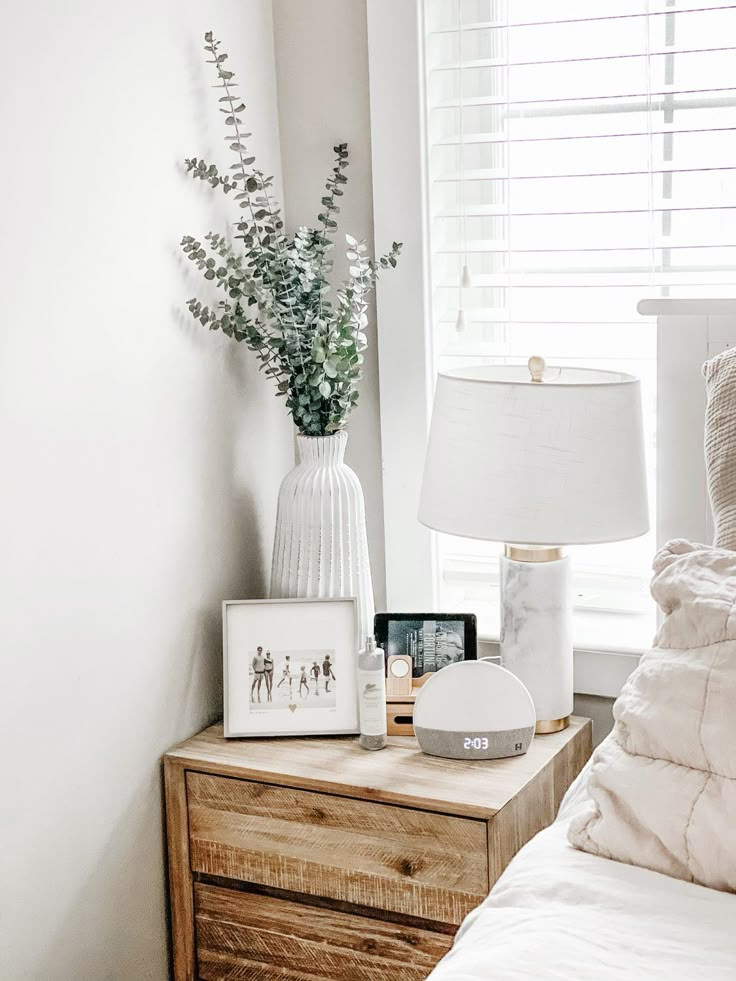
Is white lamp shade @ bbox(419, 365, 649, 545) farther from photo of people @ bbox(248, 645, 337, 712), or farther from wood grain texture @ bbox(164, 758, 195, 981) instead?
wood grain texture @ bbox(164, 758, 195, 981)

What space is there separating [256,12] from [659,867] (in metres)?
1.55

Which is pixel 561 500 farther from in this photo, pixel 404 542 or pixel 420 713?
pixel 404 542

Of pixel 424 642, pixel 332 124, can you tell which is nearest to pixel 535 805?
pixel 424 642

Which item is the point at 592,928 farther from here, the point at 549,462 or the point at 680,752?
the point at 549,462

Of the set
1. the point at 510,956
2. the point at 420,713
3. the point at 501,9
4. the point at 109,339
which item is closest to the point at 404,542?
the point at 420,713

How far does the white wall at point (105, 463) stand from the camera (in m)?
1.49

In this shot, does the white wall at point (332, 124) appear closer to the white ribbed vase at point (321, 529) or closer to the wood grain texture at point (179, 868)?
the white ribbed vase at point (321, 529)

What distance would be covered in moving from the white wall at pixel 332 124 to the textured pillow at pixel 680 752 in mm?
911

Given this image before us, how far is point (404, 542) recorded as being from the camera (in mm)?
2084

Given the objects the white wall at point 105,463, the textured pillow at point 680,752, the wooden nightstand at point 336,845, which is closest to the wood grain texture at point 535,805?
the wooden nightstand at point 336,845

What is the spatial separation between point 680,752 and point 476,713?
53cm

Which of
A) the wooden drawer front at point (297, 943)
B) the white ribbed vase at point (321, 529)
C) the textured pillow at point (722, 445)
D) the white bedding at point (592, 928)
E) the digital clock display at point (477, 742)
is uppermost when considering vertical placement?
the textured pillow at point (722, 445)

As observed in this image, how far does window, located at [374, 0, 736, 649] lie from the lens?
5.83 feet

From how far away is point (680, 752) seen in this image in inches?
46.4
